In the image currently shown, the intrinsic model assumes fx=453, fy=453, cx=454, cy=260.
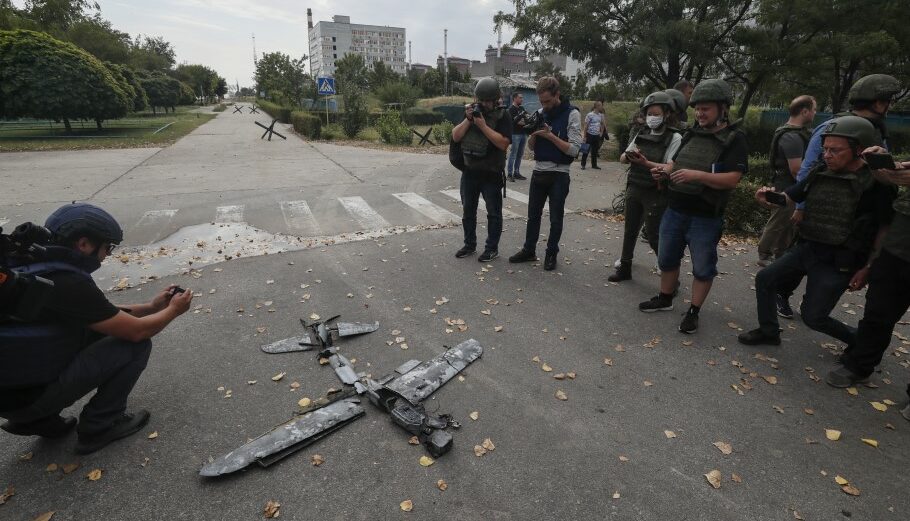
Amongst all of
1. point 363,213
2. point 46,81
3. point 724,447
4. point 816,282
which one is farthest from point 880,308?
point 46,81

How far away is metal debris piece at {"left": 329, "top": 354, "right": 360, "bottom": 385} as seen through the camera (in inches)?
131

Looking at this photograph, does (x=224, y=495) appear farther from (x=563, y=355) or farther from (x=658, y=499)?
(x=563, y=355)

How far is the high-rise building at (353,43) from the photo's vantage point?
13200cm

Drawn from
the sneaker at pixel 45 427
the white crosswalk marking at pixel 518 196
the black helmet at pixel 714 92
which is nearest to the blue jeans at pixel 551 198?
the black helmet at pixel 714 92

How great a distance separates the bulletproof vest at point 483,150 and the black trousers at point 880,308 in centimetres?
352

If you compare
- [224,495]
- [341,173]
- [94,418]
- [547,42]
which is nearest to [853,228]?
[224,495]

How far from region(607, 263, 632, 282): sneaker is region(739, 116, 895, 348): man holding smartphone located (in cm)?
174

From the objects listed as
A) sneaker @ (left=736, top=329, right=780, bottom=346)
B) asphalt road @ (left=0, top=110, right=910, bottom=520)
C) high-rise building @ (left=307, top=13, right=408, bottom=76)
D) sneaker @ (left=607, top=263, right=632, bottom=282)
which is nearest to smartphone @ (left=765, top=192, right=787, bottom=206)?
sneaker @ (left=736, top=329, right=780, bottom=346)

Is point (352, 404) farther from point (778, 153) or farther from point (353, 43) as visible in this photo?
point (353, 43)

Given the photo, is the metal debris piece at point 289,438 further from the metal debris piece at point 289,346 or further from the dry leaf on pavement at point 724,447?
the dry leaf on pavement at point 724,447

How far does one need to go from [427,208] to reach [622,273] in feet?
14.6

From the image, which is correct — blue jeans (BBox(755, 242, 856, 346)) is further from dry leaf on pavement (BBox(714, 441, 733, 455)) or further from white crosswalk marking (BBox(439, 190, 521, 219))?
white crosswalk marking (BBox(439, 190, 521, 219))

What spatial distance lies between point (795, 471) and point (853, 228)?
1.78m

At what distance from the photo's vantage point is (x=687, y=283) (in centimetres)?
528
